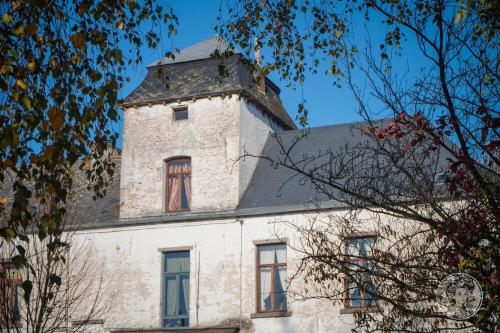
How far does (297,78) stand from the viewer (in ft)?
31.5

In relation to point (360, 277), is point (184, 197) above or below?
above

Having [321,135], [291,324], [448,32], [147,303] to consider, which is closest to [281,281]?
[291,324]

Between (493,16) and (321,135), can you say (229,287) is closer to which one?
(321,135)

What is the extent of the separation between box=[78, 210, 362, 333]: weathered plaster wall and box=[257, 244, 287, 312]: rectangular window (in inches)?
9.5

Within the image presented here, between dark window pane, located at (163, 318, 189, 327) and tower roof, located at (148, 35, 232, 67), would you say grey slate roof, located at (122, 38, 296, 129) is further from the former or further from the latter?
dark window pane, located at (163, 318, 189, 327)

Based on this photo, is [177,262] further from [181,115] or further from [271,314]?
[181,115]

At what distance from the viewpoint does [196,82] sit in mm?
23359

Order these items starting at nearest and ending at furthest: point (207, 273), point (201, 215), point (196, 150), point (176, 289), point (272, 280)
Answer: point (272, 280) → point (207, 273) → point (176, 289) → point (201, 215) → point (196, 150)

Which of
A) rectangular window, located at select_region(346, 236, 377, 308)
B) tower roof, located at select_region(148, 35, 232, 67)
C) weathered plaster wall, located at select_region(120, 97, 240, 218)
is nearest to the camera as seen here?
rectangular window, located at select_region(346, 236, 377, 308)

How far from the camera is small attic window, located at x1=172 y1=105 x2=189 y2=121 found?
76.1 ft

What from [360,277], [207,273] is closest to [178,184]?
[207,273]

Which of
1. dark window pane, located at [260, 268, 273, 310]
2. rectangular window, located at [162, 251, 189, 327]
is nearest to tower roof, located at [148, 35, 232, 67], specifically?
rectangular window, located at [162, 251, 189, 327]

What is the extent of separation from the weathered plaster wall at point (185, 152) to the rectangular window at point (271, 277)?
1.97m

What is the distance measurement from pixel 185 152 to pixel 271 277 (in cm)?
509
